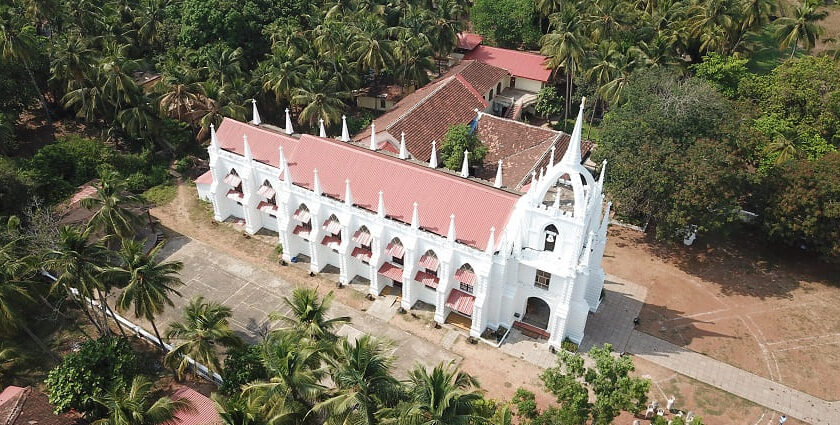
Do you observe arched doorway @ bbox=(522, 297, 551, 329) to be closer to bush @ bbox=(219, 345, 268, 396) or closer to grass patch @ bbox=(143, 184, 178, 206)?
bush @ bbox=(219, 345, 268, 396)

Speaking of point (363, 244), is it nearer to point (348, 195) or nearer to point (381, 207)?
point (381, 207)

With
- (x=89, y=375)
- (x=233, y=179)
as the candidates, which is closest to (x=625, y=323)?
(x=233, y=179)

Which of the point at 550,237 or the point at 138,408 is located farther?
the point at 550,237

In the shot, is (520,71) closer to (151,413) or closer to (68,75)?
(68,75)

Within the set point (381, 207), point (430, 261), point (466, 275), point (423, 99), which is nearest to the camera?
point (466, 275)

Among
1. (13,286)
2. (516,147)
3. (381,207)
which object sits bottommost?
(13,286)

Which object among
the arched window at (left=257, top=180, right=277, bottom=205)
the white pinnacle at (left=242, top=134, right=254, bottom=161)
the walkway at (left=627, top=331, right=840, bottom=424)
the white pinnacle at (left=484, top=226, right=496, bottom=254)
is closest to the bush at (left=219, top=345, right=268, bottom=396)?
the white pinnacle at (left=484, top=226, right=496, bottom=254)

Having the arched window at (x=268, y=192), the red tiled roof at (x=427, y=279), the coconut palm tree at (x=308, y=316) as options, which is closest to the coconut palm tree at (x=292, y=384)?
the coconut palm tree at (x=308, y=316)
